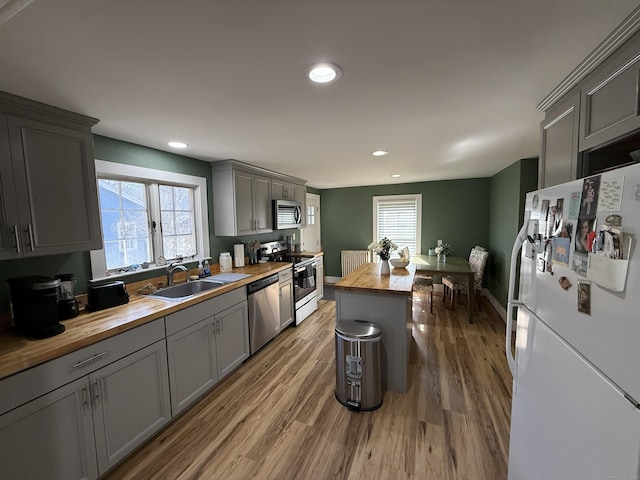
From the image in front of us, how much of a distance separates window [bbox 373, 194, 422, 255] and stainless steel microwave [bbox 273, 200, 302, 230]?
205 centimetres

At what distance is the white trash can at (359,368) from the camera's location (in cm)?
211

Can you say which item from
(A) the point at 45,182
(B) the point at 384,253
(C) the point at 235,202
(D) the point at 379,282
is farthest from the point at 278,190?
(A) the point at 45,182

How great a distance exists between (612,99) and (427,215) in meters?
4.25

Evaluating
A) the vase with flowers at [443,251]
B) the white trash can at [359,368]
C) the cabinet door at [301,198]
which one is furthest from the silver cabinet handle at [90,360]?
the vase with flowers at [443,251]

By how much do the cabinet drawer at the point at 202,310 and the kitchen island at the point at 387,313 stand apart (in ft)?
3.34

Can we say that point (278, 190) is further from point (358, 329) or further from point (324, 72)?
point (324, 72)

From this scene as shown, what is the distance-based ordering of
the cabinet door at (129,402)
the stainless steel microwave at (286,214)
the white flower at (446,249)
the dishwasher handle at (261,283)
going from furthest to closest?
the white flower at (446,249) → the stainless steel microwave at (286,214) → the dishwasher handle at (261,283) → the cabinet door at (129,402)

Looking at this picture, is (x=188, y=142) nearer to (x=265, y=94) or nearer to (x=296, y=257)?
(x=265, y=94)

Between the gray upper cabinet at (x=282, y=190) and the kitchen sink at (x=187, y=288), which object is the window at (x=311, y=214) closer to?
the gray upper cabinet at (x=282, y=190)

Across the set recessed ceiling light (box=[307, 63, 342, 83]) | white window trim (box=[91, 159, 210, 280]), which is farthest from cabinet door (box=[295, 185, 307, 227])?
recessed ceiling light (box=[307, 63, 342, 83])

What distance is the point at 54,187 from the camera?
5.45 feet

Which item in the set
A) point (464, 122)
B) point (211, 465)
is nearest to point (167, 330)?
point (211, 465)

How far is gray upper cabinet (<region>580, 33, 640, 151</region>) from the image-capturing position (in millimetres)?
1051

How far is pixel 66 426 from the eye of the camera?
1395 millimetres
